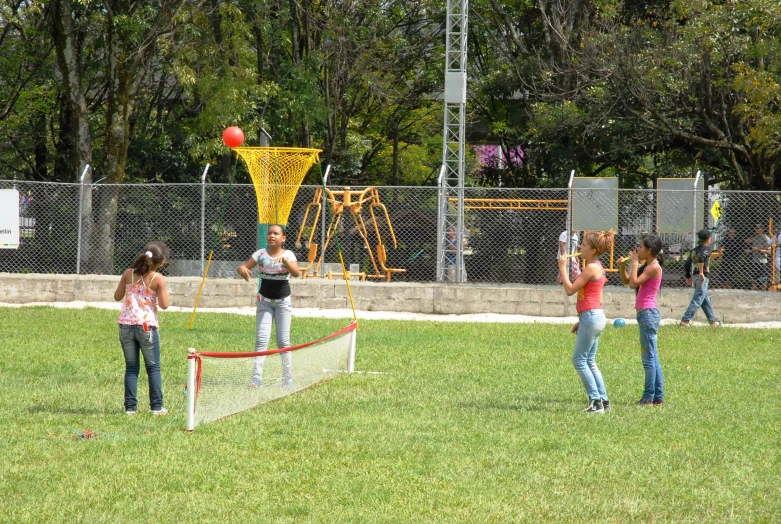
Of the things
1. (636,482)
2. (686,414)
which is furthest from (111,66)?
(636,482)

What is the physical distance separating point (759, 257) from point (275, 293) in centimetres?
1155

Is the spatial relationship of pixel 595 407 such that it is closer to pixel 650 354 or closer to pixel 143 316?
pixel 650 354

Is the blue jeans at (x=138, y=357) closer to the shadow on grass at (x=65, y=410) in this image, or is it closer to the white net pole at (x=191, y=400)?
the shadow on grass at (x=65, y=410)

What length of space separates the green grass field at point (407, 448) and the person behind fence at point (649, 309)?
8.7 inches

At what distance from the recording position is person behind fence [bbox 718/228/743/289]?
17609 millimetres

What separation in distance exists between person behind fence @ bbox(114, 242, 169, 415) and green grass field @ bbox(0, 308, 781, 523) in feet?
0.77

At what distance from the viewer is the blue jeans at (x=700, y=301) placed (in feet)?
50.2

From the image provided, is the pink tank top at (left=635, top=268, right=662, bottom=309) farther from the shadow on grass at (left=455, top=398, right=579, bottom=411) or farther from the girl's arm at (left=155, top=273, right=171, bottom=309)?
the girl's arm at (left=155, top=273, right=171, bottom=309)

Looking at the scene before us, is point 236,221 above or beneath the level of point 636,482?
above

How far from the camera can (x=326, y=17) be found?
2634 cm

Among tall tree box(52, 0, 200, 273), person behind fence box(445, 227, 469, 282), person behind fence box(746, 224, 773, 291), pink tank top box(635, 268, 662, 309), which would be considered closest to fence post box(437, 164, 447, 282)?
person behind fence box(445, 227, 469, 282)

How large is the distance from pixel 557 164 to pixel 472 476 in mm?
19866

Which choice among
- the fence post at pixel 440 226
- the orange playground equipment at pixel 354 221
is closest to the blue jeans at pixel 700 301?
the fence post at pixel 440 226

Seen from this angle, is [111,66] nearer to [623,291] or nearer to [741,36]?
[623,291]
